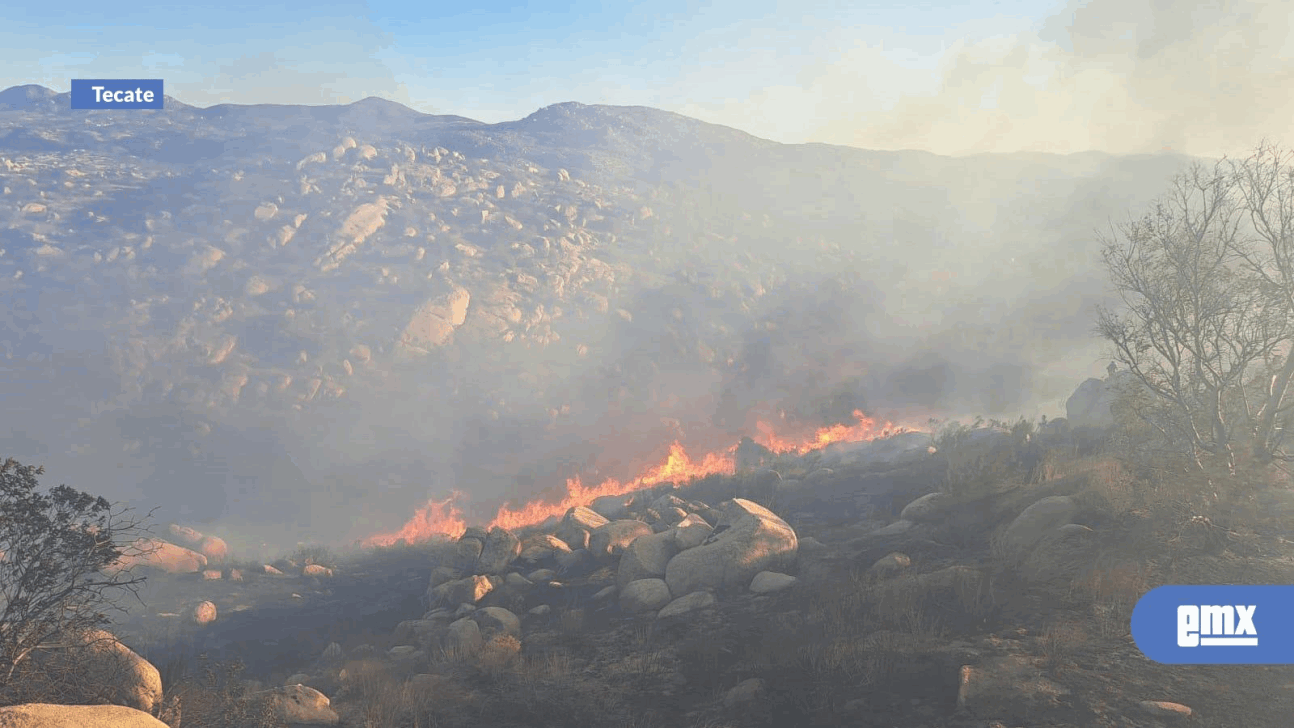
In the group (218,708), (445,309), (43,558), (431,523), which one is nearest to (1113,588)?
(218,708)

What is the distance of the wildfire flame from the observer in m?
39.3

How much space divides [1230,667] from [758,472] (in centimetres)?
1854

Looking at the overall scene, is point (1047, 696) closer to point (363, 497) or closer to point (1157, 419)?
point (1157, 419)

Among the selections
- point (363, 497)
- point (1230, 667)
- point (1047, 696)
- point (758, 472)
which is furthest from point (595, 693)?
point (363, 497)

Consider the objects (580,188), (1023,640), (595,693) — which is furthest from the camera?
(580,188)

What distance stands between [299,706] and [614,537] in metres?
9.56

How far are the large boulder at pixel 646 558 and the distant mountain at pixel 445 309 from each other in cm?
2736

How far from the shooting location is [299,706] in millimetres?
10406

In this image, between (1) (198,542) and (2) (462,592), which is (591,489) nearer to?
(1) (198,542)

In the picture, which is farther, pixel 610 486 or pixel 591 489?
pixel 591 489

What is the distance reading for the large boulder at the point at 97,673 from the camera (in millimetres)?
7555

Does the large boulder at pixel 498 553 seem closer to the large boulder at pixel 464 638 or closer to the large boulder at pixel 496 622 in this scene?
the large boulder at pixel 496 622

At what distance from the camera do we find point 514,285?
175ft

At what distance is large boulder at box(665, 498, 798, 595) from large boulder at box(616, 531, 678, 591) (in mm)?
487
